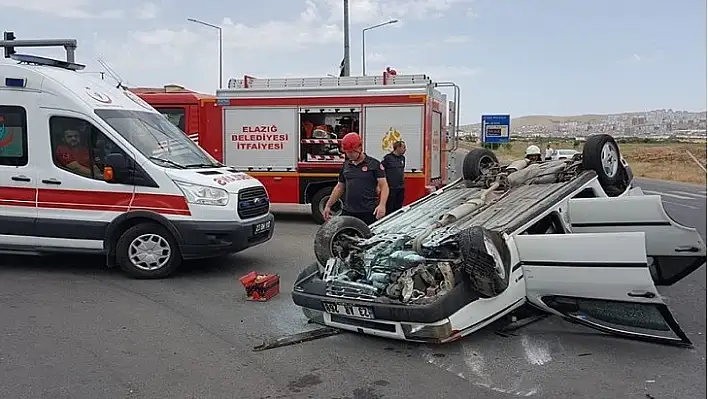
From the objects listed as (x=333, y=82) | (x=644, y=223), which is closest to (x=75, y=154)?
(x=644, y=223)

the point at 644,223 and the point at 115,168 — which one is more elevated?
the point at 115,168

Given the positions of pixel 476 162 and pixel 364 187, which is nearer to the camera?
pixel 364 187

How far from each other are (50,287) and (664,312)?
20.0 feet

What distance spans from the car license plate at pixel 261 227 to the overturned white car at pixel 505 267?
225 centimetres

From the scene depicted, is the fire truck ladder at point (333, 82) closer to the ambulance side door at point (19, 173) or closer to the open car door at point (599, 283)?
the ambulance side door at point (19, 173)

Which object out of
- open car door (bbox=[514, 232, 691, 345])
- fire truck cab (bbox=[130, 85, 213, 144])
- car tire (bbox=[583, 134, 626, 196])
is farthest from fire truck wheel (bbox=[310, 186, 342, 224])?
open car door (bbox=[514, 232, 691, 345])

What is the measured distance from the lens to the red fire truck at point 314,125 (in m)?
12.9

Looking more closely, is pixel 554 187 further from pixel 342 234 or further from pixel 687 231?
pixel 342 234

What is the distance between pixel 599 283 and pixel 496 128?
84.1 feet

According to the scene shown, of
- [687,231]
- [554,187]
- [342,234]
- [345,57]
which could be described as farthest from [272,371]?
[345,57]

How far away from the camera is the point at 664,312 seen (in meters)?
5.26

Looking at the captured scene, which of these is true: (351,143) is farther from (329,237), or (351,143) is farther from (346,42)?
(346,42)

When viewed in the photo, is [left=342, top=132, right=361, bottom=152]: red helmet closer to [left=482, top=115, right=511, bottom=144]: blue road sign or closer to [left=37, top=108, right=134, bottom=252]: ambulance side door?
[left=37, top=108, right=134, bottom=252]: ambulance side door

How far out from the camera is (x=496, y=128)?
30438 millimetres
